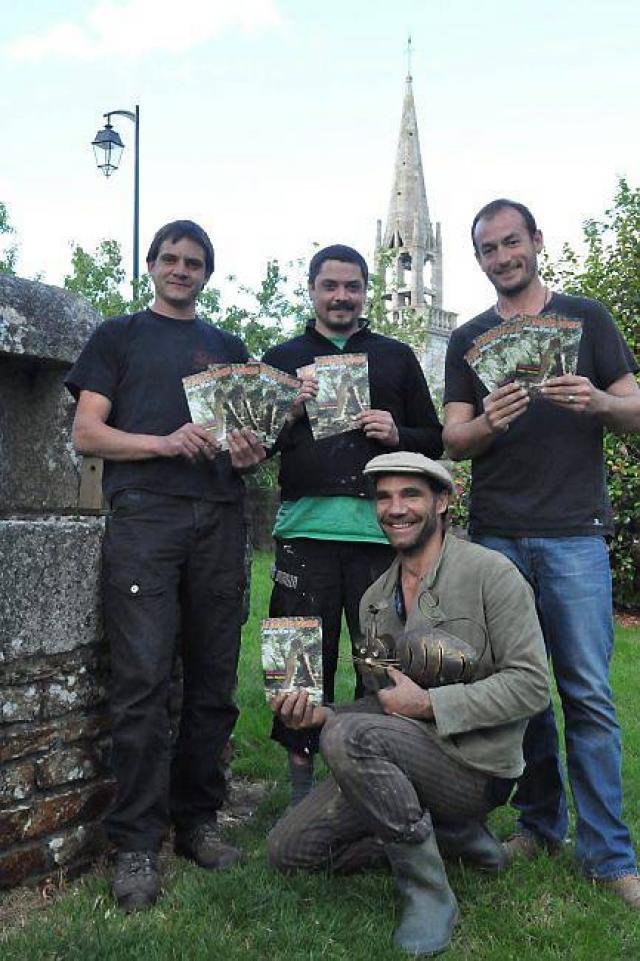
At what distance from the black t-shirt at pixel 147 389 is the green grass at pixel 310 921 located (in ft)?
4.56

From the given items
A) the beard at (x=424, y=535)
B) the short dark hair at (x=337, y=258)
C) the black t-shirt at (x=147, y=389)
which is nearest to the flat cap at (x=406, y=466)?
the beard at (x=424, y=535)

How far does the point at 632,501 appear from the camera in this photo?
8.96 meters

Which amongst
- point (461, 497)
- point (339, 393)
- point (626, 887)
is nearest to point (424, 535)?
point (339, 393)

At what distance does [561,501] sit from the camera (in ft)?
11.3

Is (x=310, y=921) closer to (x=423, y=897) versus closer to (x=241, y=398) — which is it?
(x=423, y=897)

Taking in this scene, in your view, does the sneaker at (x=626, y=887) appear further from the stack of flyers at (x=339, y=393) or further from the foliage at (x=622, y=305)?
the foliage at (x=622, y=305)

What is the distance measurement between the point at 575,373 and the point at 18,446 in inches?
98.9

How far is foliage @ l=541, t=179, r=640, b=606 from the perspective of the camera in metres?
8.90

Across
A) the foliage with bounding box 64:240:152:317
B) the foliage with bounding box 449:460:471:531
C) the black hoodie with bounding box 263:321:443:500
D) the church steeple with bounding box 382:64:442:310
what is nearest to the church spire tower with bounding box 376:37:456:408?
the church steeple with bounding box 382:64:442:310

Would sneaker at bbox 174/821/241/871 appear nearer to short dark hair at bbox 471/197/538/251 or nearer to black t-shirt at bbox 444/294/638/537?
black t-shirt at bbox 444/294/638/537

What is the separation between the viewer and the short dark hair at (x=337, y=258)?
3869mm

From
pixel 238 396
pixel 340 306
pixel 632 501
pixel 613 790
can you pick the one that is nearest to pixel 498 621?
pixel 613 790

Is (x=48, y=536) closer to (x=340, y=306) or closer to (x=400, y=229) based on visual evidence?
(x=340, y=306)

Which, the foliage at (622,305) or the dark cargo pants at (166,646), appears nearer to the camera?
the dark cargo pants at (166,646)
